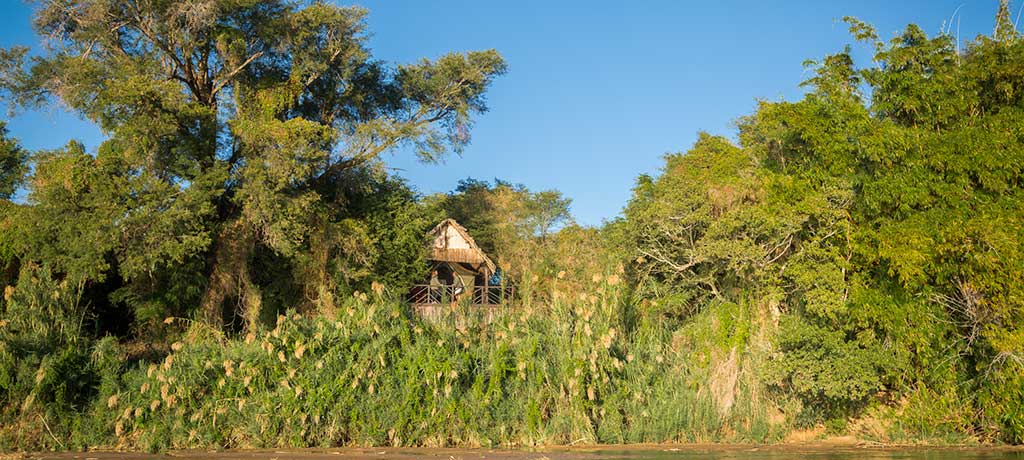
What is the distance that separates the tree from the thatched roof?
7551 millimetres

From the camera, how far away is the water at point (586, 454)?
1231 centimetres

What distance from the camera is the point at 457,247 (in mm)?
35562

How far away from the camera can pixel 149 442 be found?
13266 mm

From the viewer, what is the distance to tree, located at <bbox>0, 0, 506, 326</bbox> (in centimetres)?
2136

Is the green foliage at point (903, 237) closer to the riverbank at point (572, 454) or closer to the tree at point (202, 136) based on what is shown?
the riverbank at point (572, 454)

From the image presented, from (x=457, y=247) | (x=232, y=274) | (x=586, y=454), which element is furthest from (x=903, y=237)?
(x=457, y=247)

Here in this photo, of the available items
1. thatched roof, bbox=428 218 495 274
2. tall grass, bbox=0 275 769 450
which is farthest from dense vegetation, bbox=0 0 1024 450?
thatched roof, bbox=428 218 495 274

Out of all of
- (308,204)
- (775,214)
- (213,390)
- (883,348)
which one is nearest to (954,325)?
(883,348)

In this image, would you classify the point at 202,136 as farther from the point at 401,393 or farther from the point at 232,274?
the point at 401,393

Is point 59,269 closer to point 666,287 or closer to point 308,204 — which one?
point 308,204

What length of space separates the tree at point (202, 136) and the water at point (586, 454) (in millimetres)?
8436

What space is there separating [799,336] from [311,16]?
54.0ft

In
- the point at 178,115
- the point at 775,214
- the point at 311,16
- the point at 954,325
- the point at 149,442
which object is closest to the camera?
the point at 149,442

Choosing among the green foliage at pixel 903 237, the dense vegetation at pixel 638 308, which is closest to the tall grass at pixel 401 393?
the dense vegetation at pixel 638 308
